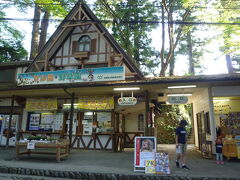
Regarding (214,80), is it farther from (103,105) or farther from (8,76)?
(8,76)

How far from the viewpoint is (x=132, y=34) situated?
21.4 meters

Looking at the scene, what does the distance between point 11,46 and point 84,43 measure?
41.8 feet

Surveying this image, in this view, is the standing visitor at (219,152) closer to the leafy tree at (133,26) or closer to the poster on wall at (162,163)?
the poster on wall at (162,163)

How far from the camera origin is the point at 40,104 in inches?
493

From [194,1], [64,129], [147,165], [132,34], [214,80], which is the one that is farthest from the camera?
[132,34]

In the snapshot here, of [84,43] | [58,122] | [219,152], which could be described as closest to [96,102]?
[58,122]

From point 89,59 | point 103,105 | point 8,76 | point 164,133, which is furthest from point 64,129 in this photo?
point 164,133

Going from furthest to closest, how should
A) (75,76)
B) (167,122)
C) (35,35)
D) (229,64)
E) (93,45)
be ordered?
(35,35), (167,122), (229,64), (93,45), (75,76)

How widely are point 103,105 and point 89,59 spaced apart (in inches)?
137

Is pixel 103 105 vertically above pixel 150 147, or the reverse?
pixel 103 105

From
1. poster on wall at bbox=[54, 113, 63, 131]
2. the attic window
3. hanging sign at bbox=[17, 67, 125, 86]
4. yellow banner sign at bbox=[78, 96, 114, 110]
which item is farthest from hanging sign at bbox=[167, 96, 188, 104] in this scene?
poster on wall at bbox=[54, 113, 63, 131]

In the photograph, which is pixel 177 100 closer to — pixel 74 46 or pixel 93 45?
pixel 93 45

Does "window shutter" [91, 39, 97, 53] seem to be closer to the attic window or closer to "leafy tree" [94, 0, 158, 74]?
the attic window

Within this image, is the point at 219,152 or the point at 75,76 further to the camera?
the point at 75,76
